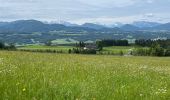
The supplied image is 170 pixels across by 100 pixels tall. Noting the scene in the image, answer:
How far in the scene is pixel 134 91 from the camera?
1016 cm

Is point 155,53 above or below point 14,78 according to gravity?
below

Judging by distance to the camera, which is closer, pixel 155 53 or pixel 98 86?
pixel 98 86

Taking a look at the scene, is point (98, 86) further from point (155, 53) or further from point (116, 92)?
point (155, 53)

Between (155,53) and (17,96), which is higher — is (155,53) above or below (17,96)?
below

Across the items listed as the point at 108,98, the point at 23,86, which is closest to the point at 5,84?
the point at 23,86

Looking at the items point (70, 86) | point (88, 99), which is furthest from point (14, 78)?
point (88, 99)

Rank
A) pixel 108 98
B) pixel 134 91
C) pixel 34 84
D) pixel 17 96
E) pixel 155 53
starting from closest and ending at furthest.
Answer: pixel 17 96 < pixel 108 98 < pixel 34 84 < pixel 134 91 < pixel 155 53

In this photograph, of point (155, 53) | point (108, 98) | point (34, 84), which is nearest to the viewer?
point (108, 98)

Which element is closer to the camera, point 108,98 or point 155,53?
point 108,98

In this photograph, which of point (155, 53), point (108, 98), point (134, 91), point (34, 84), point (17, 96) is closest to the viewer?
point (17, 96)

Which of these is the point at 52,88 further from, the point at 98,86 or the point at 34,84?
the point at 98,86

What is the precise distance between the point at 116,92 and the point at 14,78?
294 cm

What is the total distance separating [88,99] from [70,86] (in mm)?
1635

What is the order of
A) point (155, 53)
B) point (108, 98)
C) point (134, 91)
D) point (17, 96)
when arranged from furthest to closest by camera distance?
point (155, 53) < point (134, 91) < point (108, 98) < point (17, 96)
